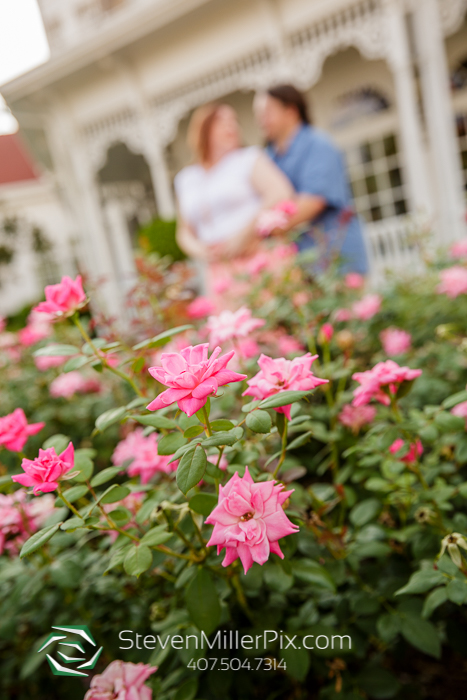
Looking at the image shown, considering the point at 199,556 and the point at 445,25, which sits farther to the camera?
the point at 445,25

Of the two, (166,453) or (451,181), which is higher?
(451,181)

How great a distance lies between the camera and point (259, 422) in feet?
2.08

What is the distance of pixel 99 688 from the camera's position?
28.6 inches

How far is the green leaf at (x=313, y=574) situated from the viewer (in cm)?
80

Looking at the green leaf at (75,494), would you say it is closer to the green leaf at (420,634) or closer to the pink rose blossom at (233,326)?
the pink rose blossom at (233,326)

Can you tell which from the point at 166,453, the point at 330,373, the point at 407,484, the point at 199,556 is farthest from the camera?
the point at 330,373

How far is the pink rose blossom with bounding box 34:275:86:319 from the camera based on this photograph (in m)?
0.86

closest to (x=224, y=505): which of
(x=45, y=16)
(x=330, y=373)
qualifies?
(x=330, y=373)

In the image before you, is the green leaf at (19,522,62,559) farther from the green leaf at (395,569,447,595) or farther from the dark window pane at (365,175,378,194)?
the dark window pane at (365,175,378,194)

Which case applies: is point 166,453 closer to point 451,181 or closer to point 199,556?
point 199,556

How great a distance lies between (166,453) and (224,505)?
0.14 meters

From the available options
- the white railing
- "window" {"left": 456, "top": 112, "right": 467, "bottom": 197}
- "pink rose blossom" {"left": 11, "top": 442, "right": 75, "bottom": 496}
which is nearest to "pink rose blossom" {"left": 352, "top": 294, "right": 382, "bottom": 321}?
"pink rose blossom" {"left": 11, "top": 442, "right": 75, "bottom": 496}

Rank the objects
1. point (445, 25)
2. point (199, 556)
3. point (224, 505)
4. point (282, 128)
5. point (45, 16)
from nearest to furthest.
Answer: point (224, 505) → point (199, 556) → point (282, 128) → point (445, 25) → point (45, 16)

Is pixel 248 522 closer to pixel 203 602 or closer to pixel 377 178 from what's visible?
pixel 203 602
